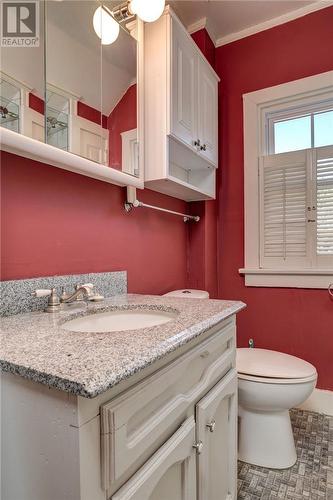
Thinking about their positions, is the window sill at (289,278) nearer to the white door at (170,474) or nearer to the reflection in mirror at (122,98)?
the reflection in mirror at (122,98)

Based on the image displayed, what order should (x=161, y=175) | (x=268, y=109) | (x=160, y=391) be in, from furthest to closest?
1. (x=268, y=109)
2. (x=161, y=175)
3. (x=160, y=391)

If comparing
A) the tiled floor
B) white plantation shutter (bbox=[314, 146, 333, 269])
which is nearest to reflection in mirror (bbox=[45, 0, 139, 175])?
white plantation shutter (bbox=[314, 146, 333, 269])

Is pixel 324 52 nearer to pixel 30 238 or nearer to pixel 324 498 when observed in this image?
pixel 30 238

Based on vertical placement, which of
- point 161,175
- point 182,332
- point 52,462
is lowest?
point 52,462


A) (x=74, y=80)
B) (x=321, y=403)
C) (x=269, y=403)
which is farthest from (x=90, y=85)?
(x=321, y=403)

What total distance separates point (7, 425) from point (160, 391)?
285 mm

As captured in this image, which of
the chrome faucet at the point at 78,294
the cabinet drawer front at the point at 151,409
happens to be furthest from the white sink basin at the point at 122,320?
the cabinet drawer front at the point at 151,409

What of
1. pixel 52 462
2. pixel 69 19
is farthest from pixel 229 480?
pixel 69 19

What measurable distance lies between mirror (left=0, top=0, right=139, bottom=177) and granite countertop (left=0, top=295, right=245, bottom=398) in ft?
1.82

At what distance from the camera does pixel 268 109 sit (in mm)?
1925

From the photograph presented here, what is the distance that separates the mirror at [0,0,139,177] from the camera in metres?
0.85

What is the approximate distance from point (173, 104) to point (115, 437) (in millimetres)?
1343

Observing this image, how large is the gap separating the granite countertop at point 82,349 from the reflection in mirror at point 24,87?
0.55 meters

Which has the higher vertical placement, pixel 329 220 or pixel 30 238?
pixel 329 220
